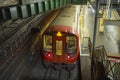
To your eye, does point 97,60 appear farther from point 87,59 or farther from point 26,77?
point 26,77

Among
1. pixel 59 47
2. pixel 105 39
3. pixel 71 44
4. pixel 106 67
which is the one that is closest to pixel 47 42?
pixel 59 47

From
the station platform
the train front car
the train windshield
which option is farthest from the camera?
the station platform

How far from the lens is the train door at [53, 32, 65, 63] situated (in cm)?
1018

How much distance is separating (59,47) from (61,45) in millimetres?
167

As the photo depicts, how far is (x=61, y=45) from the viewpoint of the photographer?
10.3m

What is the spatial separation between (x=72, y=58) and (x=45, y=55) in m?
1.58

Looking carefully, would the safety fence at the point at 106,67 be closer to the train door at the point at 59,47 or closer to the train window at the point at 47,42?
the train door at the point at 59,47

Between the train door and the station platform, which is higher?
the train door

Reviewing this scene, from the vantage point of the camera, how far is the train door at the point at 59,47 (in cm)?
1018

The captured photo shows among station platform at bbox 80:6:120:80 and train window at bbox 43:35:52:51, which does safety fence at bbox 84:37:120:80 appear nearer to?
station platform at bbox 80:6:120:80

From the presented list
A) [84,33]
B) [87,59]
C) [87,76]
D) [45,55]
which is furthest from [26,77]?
[84,33]

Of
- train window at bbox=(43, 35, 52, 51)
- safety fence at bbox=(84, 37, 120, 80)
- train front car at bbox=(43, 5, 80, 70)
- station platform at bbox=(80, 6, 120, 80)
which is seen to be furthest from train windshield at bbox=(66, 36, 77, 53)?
station platform at bbox=(80, 6, 120, 80)

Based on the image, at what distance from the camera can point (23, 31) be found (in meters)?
11.8

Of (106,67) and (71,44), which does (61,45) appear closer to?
(71,44)
